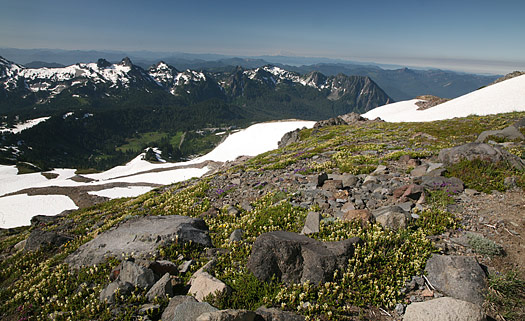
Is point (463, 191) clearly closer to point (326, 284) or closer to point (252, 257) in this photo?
point (326, 284)

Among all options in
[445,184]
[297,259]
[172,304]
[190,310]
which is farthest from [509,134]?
[172,304]

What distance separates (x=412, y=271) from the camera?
5957 millimetres

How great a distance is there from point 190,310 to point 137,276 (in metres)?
2.32

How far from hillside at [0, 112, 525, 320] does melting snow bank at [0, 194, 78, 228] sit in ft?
118

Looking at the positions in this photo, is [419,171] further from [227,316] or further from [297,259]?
[227,316]

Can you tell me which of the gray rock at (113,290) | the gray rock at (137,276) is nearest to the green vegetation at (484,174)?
the gray rock at (137,276)

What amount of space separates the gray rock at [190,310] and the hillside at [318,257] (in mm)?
23

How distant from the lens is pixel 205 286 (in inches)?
235

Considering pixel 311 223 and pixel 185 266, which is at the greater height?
pixel 311 223

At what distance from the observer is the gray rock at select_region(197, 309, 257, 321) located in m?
4.41

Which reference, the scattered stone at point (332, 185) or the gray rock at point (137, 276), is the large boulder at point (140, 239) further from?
the scattered stone at point (332, 185)

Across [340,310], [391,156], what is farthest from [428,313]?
[391,156]

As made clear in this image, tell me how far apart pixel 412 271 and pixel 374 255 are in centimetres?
94

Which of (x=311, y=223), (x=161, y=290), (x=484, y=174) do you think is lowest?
(x=161, y=290)
